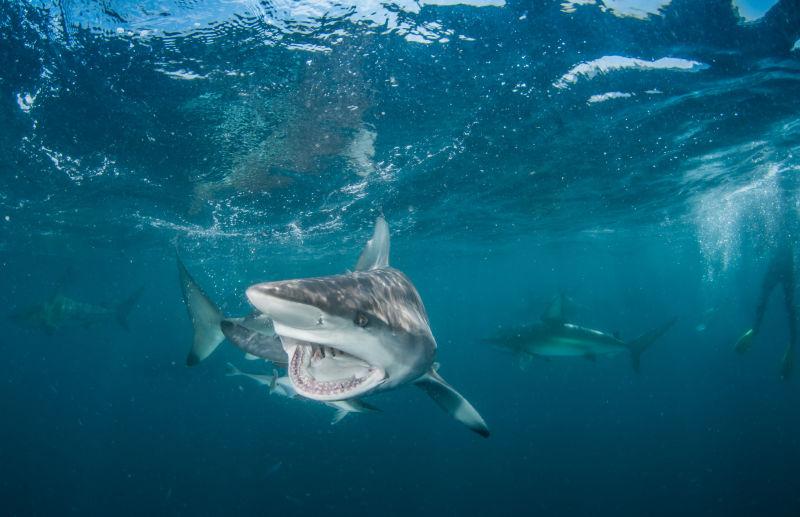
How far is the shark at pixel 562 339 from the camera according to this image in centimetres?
1214

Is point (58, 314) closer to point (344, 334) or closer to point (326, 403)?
point (326, 403)

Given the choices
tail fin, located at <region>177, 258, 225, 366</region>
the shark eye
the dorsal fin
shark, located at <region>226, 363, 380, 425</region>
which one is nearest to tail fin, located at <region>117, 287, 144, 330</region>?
shark, located at <region>226, 363, 380, 425</region>

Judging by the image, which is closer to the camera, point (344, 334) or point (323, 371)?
point (344, 334)

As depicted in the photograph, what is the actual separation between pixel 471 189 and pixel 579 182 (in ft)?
17.9

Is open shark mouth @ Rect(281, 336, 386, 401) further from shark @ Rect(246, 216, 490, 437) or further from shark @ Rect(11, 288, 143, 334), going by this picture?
shark @ Rect(11, 288, 143, 334)

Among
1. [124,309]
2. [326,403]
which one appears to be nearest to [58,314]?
[124,309]

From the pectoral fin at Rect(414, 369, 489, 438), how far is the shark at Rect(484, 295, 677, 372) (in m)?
9.99

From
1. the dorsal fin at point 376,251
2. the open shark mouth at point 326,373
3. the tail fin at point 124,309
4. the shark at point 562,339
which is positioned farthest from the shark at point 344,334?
the tail fin at point 124,309

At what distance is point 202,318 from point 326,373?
2.94 meters

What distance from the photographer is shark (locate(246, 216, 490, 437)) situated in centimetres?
177

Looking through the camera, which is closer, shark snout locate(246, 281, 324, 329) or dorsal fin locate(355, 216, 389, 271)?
shark snout locate(246, 281, 324, 329)

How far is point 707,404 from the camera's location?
82.8 feet

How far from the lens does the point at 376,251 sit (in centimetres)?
506

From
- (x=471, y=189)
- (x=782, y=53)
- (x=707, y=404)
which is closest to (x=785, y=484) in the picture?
(x=707, y=404)
